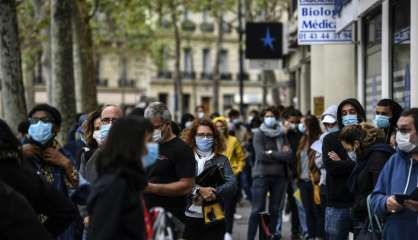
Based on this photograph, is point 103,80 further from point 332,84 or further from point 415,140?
point 415,140

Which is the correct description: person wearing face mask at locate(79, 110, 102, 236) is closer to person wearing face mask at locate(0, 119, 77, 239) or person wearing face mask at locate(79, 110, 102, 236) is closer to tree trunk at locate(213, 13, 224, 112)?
person wearing face mask at locate(0, 119, 77, 239)

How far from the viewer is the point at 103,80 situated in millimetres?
76750

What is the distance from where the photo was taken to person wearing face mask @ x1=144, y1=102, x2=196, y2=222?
26.3 feet

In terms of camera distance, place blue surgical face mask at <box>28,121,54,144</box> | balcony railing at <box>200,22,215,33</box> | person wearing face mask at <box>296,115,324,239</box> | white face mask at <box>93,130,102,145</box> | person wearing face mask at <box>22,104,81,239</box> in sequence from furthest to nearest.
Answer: balcony railing at <box>200,22,215,33</box>, person wearing face mask at <box>296,115,324,239</box>, white face mask at <box>93,130,102,145</box>, blue surgical face mask at <box>28,121,54,144</box>, person wearing face mask at <box>22,104,81,239</box>

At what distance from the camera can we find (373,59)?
52.9 feet

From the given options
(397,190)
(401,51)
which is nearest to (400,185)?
(397,190)

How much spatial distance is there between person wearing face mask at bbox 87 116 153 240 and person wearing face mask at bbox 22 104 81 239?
1.36m

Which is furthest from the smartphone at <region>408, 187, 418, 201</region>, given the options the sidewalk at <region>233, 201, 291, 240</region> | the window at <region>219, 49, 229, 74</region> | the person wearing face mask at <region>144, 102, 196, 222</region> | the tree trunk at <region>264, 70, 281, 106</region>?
the window at <region>219, 49, 229, 74</region>

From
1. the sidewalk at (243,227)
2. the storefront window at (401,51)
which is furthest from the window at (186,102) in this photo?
the storefront window at (401,51)

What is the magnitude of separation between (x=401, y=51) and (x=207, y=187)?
516 centimetres

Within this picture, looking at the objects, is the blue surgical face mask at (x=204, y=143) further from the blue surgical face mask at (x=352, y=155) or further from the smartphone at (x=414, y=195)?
the smartphone at (x=414, y=195)

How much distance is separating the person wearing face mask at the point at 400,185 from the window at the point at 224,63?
2860 inches

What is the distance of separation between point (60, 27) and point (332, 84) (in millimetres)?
5785

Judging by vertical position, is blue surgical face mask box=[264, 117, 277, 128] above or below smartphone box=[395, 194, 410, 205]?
above
